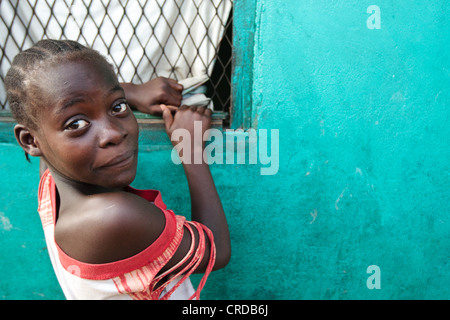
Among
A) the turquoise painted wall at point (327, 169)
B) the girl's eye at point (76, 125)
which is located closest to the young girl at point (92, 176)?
the girl's eye at point (76, 125)

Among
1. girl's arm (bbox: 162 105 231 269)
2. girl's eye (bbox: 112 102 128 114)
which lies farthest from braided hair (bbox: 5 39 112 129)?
girl's arm (bbox: 162 105 231 269)

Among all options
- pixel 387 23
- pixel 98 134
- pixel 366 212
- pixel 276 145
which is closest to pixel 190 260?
pixel 98 134

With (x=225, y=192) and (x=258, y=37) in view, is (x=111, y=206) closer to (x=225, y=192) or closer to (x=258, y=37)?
(x=225, y=192)

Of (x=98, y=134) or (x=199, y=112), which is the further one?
(x=199, y=112)

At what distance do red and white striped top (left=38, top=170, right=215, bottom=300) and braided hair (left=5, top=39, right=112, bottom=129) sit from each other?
0.29 meters

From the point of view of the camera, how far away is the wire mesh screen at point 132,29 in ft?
5.44

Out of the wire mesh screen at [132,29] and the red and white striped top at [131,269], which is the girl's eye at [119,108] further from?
the wire mesh screen at [132,29]

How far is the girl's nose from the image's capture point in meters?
0.97

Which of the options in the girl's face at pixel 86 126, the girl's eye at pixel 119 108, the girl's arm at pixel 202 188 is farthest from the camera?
the girl's arm at pixel 202 188

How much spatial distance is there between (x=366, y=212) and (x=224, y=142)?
0.69m

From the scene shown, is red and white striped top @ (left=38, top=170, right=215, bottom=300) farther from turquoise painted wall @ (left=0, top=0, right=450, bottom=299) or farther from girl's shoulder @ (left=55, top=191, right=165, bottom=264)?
turquoise painted wall @ (left=0, top=0, right=450, bottom=299)
